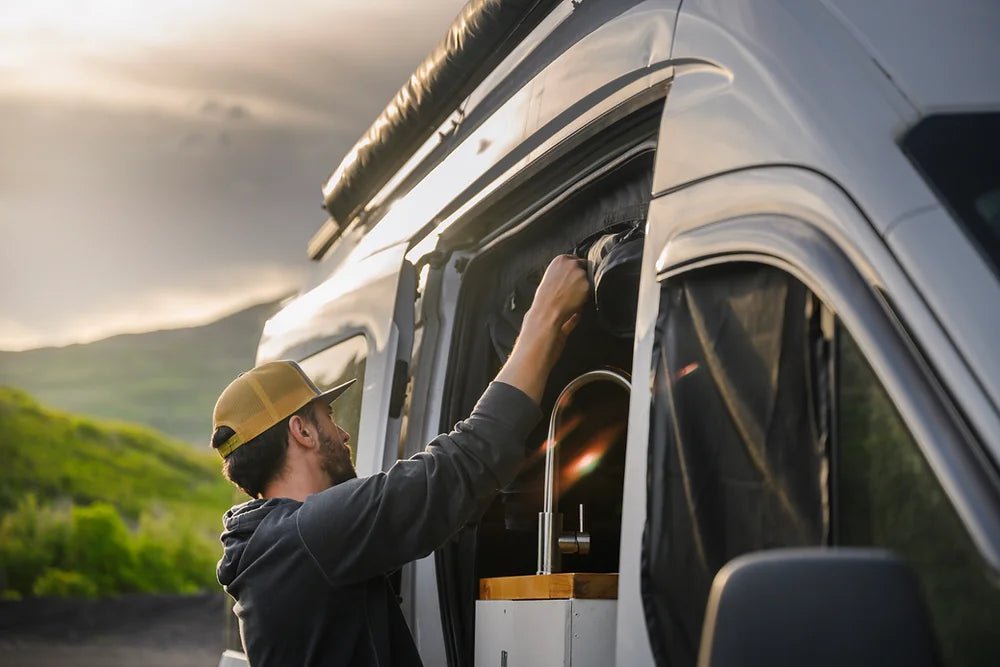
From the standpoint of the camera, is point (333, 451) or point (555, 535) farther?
point (333, 451)

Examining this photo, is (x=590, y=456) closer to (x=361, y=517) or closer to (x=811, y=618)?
(x=361, y=517)

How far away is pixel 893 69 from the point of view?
173 centimetres

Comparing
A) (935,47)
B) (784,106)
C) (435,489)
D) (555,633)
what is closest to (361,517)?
(435,489)

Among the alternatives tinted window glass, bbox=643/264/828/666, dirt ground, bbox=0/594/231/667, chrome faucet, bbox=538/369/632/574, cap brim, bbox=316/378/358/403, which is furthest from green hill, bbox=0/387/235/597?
tinted window glass, bbox=643/264/828/666

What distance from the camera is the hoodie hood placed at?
3.16 metres

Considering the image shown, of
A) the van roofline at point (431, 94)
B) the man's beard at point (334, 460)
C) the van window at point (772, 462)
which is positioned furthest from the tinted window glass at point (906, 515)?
the man's beard at point (334, 460)

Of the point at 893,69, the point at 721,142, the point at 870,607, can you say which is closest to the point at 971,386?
the point at 870,607

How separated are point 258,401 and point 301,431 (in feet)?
0.49

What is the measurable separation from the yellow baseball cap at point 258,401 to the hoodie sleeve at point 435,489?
615 mm

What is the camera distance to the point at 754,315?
1.93 m

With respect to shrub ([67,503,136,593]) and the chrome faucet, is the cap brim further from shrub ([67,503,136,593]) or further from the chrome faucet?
shrub ([67,503,136,593])

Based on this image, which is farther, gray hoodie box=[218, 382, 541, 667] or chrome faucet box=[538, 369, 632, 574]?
chrome faucet box=[538, 369, 632, 574]

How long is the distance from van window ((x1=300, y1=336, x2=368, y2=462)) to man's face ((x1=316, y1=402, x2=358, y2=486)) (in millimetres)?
195

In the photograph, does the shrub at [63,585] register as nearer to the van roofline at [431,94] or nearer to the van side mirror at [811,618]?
the van roofline at [431,94]
